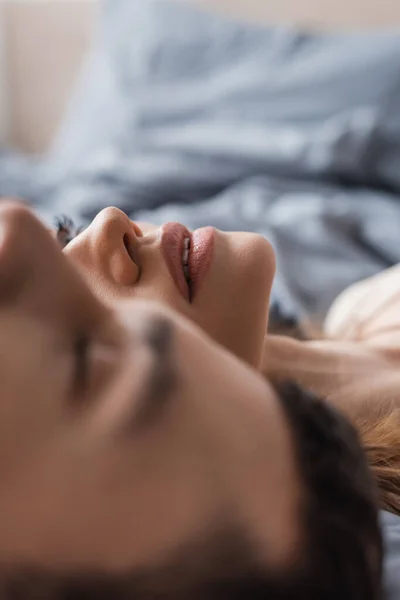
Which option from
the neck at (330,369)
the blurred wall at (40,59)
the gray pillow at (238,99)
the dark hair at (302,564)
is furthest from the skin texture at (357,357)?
the blurred wall at (40,59)

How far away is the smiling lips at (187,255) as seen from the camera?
0.81m

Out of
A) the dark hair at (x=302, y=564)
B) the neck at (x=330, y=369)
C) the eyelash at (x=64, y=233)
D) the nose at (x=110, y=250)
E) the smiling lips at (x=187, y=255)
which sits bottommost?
the neck at (x=330, y=369)

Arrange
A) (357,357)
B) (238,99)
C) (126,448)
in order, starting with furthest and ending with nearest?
(238,99) → (357,357) → (126,448)

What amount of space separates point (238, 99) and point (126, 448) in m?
1.56

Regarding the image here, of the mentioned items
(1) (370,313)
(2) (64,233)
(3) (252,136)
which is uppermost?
(2) (64,233)

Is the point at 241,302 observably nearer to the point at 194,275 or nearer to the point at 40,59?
the point at 194,275

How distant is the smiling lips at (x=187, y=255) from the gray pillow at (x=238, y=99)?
946 mm

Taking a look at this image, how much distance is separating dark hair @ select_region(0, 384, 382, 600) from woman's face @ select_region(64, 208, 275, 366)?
22 cm

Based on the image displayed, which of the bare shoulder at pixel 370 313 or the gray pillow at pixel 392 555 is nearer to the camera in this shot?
the gray pillow at pixel 392 555

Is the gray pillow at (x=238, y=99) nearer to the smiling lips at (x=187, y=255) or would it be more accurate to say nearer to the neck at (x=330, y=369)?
the neck at (x=330, y=369)

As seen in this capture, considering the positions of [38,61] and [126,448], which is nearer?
[126,448]

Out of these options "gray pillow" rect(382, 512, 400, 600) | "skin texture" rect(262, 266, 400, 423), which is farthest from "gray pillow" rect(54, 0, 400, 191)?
"gray pillow" rect(382, 512, 400, 600)

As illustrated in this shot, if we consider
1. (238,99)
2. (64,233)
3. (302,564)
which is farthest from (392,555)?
(238,99)

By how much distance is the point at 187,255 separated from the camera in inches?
33.9
